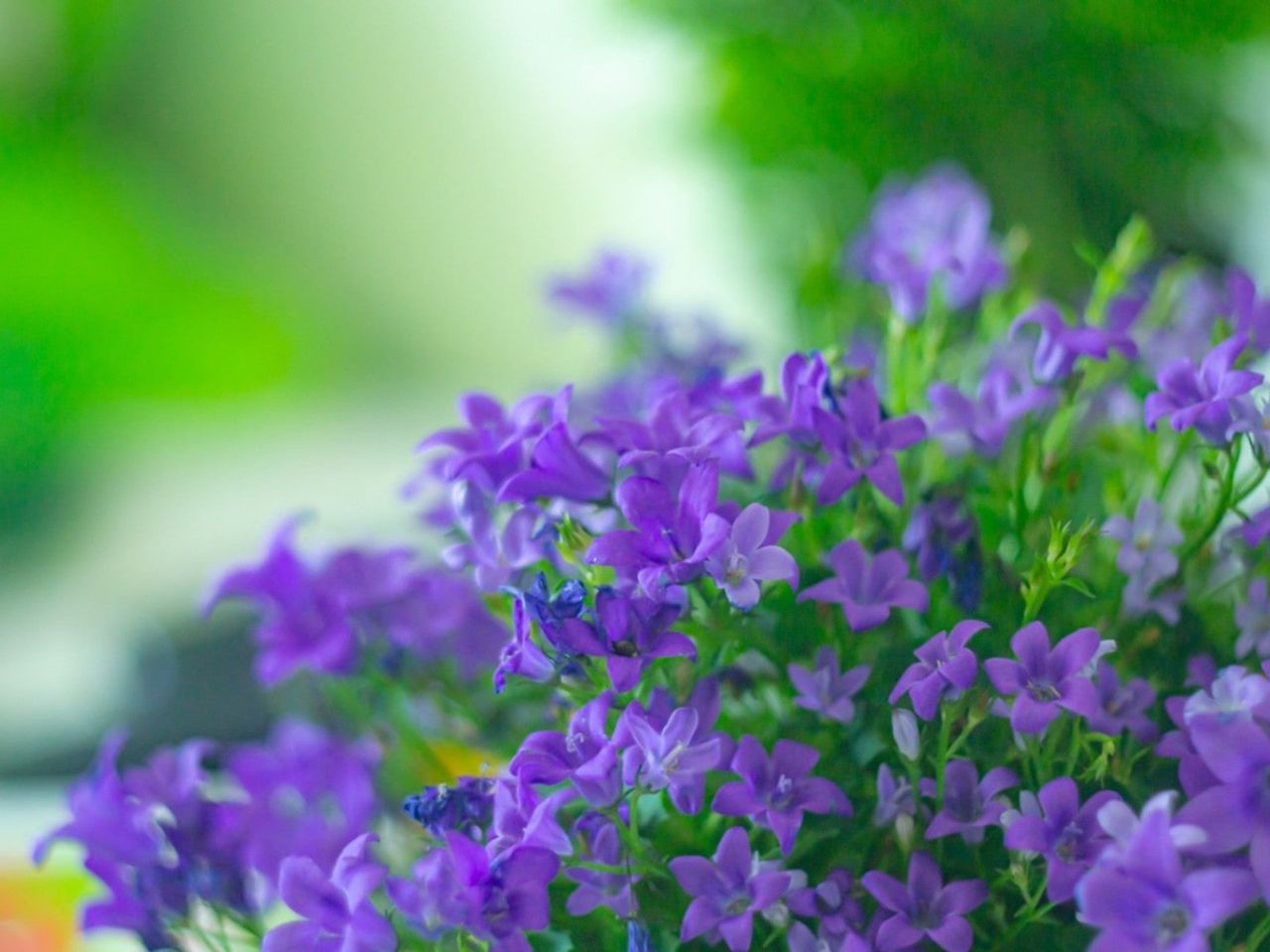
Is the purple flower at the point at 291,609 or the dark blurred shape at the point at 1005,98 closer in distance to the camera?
the purple flower at the point at 291,609

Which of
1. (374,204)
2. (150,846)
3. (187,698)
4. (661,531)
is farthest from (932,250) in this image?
(374,204)

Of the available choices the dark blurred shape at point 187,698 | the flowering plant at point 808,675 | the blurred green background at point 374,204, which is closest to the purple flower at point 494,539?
the flowering plant at point 808,675

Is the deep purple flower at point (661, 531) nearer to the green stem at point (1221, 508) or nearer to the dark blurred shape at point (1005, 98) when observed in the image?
the green stem at point (1221, 508)

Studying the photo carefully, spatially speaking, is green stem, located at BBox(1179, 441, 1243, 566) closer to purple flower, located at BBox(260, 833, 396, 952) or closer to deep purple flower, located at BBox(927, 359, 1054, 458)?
deep purple flower, located at BBox(927, 359, 1054, 458)

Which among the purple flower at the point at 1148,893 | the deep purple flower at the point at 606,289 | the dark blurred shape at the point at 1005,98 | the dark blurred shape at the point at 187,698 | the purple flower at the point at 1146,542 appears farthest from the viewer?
the dark blurred shape at the point at 187,698

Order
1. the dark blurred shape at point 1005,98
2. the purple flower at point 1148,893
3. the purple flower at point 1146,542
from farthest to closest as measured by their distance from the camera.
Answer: the dark blurred shape at point 1005,98 < the purple flower at point 1146,542 < the purple flower at point 1148,893

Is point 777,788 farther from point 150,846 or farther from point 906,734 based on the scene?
point 150,846
